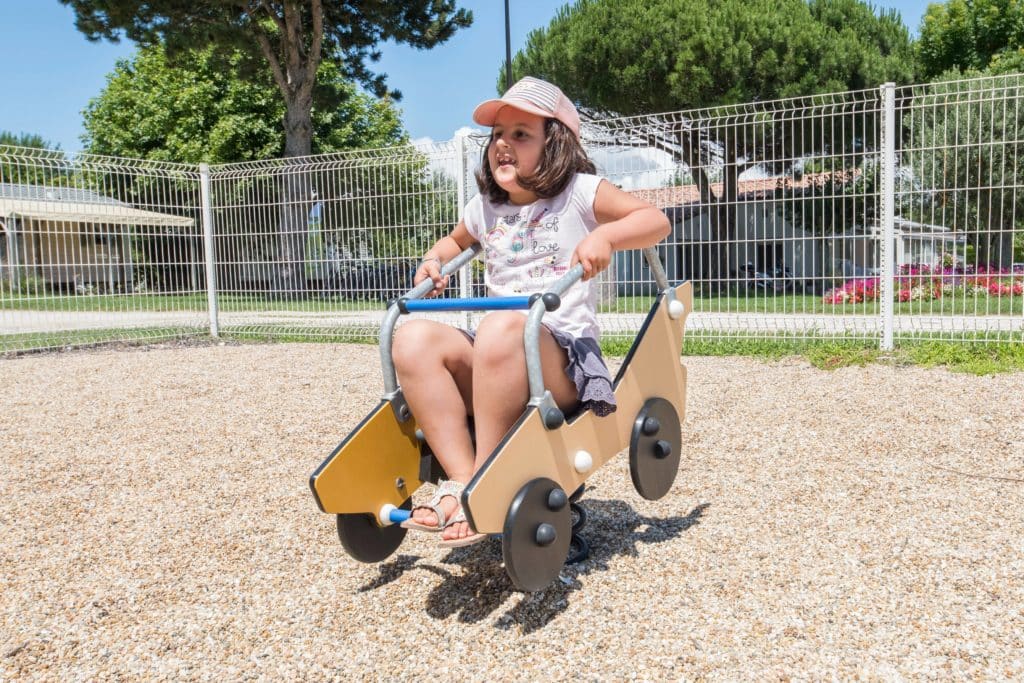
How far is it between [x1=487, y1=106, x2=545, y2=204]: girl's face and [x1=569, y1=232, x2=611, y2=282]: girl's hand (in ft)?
1.20

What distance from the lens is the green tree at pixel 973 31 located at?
87.7 ft

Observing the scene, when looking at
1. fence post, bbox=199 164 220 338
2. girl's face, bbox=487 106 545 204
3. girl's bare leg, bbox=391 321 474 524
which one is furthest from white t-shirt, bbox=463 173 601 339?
fence post, bbox=199 164 220 338

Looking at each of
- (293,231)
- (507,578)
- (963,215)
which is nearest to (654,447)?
(507,578)

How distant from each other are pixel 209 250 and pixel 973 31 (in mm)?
27052

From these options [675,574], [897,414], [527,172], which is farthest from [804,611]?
[897,414]

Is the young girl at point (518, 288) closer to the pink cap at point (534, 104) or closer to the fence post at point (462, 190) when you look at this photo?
the pink cap at point (534, 104)

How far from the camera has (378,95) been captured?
2095cm

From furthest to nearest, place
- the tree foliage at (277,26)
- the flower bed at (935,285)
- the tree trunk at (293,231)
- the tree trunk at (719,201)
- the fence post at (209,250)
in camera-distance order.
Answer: the tree foliage at (277,26)
the fence post at (209,250)
the tree trunk at (293,231)
the tree trunk at (719,201)
the flower bed at (935,285)

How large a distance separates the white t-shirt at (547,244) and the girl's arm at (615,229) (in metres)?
0.04

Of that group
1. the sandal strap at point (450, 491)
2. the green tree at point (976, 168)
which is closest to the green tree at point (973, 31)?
the green tree at point (976, 168)

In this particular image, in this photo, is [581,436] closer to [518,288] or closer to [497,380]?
[497,380]

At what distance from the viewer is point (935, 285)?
22.5ft

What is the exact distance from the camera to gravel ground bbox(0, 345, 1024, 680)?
2064 millimetres

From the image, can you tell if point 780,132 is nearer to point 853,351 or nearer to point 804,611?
point 853,351
